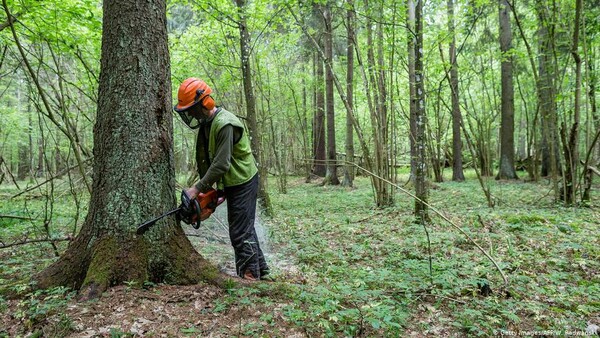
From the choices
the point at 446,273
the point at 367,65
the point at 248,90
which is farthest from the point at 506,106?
the point at 446,273

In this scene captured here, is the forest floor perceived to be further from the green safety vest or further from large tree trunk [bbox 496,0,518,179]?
large tree trunk [bbox 496,0,518,179]

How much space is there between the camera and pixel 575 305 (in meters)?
3.00

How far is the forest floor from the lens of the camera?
2.47 m

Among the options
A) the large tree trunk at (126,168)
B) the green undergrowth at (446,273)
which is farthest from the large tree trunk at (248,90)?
the large tree trunk at (126,168)

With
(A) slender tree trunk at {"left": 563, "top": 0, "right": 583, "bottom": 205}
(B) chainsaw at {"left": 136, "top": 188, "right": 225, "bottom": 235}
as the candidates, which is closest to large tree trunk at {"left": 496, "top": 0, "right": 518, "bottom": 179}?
(A) slender tree trunk at {"left": 563, "top": 0, "right": 583, "bottom": 205}

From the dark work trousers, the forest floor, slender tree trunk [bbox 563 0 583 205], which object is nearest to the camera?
the forest floor

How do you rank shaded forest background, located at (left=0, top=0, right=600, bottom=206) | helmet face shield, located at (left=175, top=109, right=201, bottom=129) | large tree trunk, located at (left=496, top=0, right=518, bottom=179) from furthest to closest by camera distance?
large tree trunk, located at (left=496, top=0, right=518, bottom=179) < shaded forest background, located at (left=0, top=0, right=600, bottom=206) < helmet face shield, located at (left=175, top=109, right=201, bottom=129)

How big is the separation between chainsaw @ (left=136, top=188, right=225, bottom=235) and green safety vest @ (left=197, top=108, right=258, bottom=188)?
159 millimetres

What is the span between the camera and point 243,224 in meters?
3.48

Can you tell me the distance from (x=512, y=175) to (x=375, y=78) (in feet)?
30.5

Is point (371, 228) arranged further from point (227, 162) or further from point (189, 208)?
point (189, 208)

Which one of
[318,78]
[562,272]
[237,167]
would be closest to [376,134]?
[562,272]

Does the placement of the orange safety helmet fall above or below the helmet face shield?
above

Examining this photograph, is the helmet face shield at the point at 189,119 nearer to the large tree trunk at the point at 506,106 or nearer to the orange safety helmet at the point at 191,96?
the orange safety helmet at the point at 191,96
